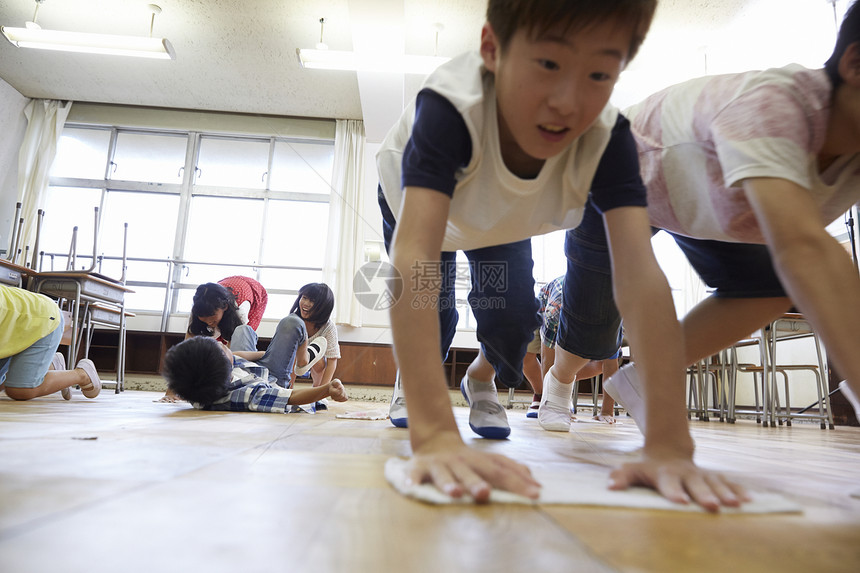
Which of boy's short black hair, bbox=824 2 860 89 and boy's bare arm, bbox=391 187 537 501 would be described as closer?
boy's bare arm, bbox=391 187 537 501

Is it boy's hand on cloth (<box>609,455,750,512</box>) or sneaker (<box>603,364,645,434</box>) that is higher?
sneaker (<box>603,364,645,434</box>)

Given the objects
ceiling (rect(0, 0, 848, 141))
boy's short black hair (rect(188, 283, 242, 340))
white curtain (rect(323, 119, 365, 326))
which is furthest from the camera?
white curtain (rect(323, 119, 365, 326))

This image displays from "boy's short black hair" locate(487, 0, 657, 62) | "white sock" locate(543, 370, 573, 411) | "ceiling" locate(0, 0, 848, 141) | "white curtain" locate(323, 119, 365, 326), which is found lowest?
"white sock" locate(543, 370, 573, 411)

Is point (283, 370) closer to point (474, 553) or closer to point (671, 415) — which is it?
point (671, 415)

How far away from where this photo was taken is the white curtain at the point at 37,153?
529cm

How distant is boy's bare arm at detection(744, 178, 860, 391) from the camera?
21.0 inches

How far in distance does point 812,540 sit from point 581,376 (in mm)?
2620

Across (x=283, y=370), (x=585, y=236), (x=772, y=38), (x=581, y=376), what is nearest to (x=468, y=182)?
(x=585, y=236)

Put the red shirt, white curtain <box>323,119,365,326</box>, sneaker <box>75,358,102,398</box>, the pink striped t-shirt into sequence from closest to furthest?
the pink striped t-shirt, sneaker <box>75,358,102,398</box>, the red shirt, white curtain <box>323,119,365,326</box>

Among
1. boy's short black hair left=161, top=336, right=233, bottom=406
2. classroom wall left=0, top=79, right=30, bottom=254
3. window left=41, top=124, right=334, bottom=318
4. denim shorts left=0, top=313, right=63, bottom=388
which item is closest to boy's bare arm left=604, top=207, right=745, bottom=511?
boy's short black hair left=161, top=336, right=233, bottom=406

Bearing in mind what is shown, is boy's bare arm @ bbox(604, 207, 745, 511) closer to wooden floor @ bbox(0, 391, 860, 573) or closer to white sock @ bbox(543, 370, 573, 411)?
wooden floor @ bbox(0, 391, 860, 573)

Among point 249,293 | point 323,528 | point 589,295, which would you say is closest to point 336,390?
point 589,295

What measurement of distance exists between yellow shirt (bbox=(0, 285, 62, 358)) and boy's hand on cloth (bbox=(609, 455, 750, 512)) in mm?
2008

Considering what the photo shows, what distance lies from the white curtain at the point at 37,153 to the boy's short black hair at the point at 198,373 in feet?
15.5
